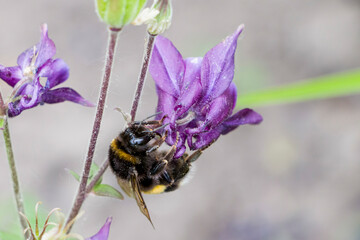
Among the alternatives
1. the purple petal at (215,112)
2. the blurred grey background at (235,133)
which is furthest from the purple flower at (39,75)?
the blurred grey background at (235,133)

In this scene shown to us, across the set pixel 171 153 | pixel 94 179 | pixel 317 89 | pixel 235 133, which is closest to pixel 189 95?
pixel 171 153

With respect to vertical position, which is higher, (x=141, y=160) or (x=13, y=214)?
(x=141, y=160)

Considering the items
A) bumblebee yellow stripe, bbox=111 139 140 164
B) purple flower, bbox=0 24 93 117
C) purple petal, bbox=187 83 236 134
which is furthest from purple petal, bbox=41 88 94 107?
purple petal, bbox=187 83 236 134

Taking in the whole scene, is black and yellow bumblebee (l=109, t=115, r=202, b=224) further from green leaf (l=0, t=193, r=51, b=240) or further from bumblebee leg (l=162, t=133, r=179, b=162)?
green leaf (l=0, t=193, r=51, b=240)

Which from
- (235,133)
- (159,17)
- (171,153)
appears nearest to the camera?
(159,17)

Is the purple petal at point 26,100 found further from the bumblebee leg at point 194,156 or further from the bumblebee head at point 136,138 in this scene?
the bumblebee leg at point 194,156

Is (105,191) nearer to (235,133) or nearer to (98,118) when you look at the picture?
(98,118)
